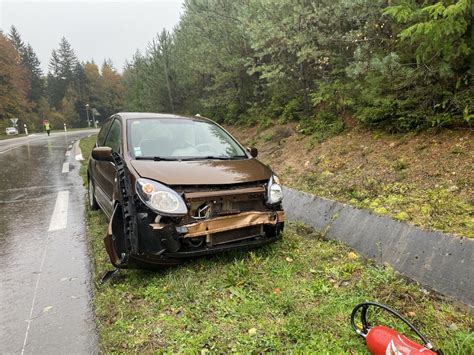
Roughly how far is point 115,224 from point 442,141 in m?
5.02

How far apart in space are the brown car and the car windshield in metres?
0.01

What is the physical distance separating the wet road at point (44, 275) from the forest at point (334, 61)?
17.1ft

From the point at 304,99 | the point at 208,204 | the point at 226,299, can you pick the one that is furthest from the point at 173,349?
the point at 304,99

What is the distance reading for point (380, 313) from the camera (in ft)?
9.59

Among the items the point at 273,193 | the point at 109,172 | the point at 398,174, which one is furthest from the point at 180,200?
the point at 398,174

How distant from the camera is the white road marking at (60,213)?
6078mm

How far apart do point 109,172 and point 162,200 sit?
5.79 ft

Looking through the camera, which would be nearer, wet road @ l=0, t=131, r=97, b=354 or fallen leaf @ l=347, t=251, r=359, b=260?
wet road @ l=0, t=131, r=97, b=354

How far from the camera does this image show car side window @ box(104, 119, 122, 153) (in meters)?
4.75

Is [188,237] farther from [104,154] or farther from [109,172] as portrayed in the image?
[109,172]

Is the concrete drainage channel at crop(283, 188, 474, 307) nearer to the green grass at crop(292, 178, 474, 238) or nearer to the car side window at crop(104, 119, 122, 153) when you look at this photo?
the green grass at crop(292, 178, 474, 238)

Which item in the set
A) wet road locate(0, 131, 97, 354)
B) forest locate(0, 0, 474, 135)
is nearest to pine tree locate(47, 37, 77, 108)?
forest locate(0, 0, 474, 135)

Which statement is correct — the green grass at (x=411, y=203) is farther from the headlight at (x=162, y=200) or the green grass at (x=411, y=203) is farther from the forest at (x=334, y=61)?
the headlight at (x=162, y=200)

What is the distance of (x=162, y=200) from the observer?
3.57 meters
